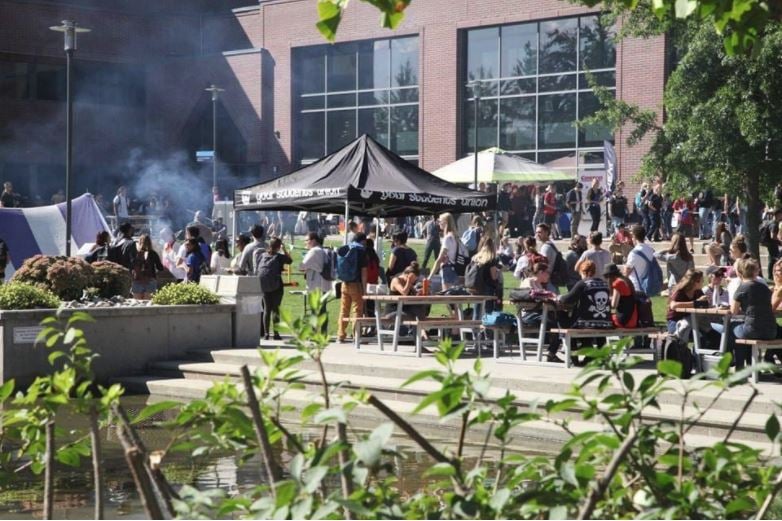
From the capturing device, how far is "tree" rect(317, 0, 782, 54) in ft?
13.9

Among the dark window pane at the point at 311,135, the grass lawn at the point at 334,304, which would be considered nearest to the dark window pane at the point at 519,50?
the dark window pane at the point at 311,135

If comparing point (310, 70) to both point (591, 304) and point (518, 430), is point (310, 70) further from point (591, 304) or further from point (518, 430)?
point (518, 430)

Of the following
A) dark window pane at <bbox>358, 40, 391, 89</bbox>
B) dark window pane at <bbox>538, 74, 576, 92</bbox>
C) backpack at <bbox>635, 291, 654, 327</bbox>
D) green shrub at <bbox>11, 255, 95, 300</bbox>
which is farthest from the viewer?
dark window pane at <bbox>358, 40, 391, 89</bbox>

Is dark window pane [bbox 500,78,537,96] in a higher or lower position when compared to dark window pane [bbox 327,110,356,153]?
higher

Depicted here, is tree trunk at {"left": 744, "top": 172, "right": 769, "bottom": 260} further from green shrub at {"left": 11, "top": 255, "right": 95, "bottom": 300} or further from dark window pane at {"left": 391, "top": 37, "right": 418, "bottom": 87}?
dark window pane at {"left": 391, "top": 37, "right": 418, "bottom": 87}

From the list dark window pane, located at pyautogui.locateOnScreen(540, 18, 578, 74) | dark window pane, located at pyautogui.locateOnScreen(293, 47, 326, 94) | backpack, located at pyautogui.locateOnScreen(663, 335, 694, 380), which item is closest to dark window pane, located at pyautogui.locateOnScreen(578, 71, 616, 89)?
dark window pane, located at pyautogui.locateOnScreen(540, 18, 578, 74)

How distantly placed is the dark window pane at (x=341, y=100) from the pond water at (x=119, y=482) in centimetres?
3851

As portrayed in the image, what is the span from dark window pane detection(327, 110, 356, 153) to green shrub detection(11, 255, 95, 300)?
32.5 m

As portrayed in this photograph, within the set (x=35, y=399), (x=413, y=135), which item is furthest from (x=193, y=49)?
(x=35, y=399)

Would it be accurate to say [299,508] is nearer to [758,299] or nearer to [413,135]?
[758,299]

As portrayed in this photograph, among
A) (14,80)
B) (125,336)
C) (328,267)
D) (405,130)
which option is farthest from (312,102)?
(125,336)

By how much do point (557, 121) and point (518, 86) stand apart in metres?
2.05

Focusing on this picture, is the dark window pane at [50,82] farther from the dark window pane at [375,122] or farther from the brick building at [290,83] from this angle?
the dark window pane at [375,122]

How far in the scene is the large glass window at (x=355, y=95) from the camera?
47.3 m
